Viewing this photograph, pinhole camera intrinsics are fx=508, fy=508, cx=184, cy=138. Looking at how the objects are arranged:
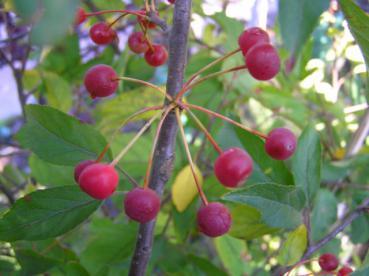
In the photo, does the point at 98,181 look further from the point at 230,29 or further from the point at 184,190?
the point at 230,29

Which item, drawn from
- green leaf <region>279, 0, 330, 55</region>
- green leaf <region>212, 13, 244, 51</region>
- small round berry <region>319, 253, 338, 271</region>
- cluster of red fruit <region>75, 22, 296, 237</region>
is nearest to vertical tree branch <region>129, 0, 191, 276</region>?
cluster of red fruit <region>75, 22, 296, 237</region>

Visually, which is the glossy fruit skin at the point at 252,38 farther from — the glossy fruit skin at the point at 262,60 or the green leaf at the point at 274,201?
the green leaf at the point at 274,201

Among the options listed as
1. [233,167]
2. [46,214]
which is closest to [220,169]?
[233,167]

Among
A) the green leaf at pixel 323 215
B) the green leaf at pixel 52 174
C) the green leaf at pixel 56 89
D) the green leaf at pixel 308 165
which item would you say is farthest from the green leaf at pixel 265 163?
the green leaf at pixel 56 89

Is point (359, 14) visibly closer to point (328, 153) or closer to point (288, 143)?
point (288, 143)

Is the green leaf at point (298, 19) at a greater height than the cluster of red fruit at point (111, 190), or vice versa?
the green leaf at point (298, 19)

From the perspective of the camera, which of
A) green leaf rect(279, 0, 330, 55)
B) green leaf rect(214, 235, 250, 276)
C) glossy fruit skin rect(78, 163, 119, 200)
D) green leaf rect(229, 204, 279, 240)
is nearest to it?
green leaf rect(279, 0, 330, 55)

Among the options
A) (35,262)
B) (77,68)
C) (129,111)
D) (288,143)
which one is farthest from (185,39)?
(77,68)

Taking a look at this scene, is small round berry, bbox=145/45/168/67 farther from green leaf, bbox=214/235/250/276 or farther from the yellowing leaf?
green leaf, bbox=214/235/250/276
